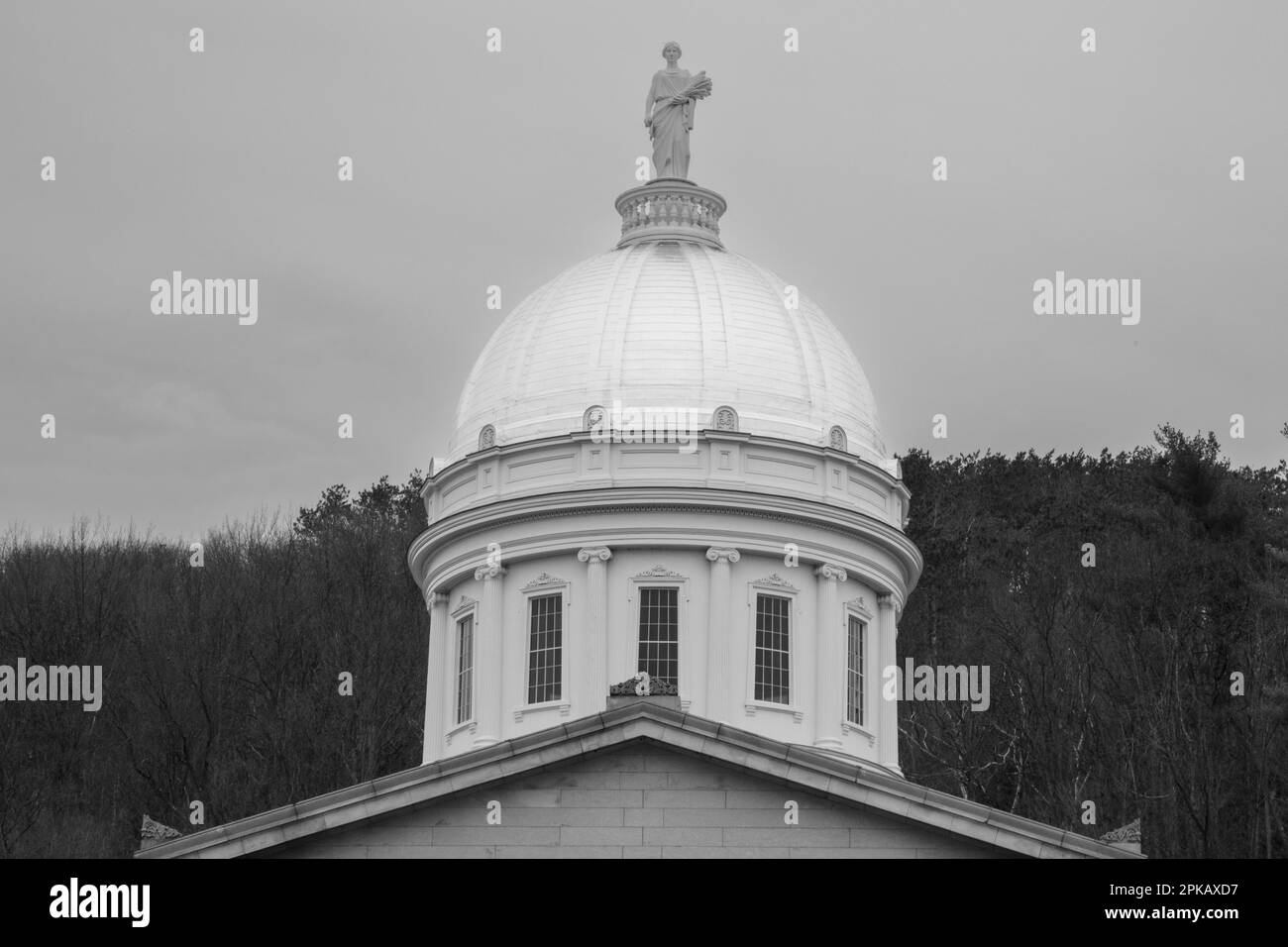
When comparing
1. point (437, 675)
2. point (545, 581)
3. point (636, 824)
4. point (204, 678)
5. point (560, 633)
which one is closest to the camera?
point (636, 824)

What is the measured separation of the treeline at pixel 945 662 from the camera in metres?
67.2

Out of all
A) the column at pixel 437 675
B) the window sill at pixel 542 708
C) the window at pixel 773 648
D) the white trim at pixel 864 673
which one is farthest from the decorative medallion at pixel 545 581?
the white trim at pixel 864 673

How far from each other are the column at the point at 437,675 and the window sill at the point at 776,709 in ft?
25.3

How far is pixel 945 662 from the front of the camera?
83.7 metres

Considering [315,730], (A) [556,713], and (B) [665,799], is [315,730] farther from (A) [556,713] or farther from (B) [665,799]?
(B) [665,799]

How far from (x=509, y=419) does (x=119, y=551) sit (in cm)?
3945

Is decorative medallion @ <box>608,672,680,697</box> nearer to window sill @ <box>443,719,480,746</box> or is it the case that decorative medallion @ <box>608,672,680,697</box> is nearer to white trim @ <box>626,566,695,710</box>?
white trim @ <box>626,566,695,710</box>

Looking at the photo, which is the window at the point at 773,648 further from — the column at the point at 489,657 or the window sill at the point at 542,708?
the column at the point at 489,657

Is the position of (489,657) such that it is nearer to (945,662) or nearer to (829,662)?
(829,662)

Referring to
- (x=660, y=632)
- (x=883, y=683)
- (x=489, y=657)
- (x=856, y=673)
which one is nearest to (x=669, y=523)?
(x=660, y=632)

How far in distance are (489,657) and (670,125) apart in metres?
15.9

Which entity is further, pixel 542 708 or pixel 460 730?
pixel 460 730

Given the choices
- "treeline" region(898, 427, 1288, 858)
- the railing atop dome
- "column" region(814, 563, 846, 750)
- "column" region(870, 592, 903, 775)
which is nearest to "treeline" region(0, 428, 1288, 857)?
"treeline" region(898, 427, 1288, 858)

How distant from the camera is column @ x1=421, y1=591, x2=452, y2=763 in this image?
59.4 m
